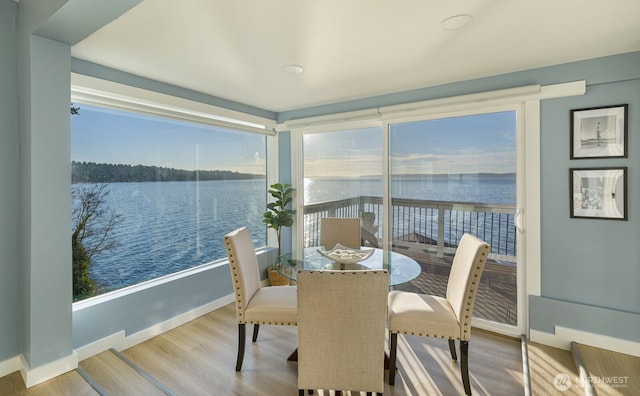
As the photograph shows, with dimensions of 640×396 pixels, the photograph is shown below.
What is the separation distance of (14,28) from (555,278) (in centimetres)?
452

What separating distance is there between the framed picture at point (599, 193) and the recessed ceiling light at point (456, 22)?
1604mm

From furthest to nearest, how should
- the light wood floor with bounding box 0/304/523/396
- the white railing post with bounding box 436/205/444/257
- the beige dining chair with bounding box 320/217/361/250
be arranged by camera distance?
1. the beige dining chair with bounding box 320/217/361/250
2. the white railing post with bounding box 436/205/444/257
3. the light wood floor with bounding box 0/304/523/396

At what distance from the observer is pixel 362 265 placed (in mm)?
2512

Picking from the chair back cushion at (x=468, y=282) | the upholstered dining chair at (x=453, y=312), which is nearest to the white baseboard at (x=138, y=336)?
the upholstered dining chair at (x=453, y=312)

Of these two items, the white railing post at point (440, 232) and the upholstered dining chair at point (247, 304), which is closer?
the upholstered dining chair at point (247, 304)

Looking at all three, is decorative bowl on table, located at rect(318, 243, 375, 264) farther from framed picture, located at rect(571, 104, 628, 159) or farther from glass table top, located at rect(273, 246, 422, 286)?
framed picture, located at rect(571, 104, 628, 159)

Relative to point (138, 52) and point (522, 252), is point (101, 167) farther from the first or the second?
point (522, 252)

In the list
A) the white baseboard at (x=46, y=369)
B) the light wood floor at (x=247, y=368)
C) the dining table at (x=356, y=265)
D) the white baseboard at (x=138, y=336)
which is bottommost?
the light wood floor at (x=247, y=368)

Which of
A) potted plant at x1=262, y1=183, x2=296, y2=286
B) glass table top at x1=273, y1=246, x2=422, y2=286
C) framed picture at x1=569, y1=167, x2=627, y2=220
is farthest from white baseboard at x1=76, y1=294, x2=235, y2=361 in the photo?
framed picture at x1=569, y1=167, x2=627, y2=220

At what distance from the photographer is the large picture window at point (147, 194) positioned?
2502mm

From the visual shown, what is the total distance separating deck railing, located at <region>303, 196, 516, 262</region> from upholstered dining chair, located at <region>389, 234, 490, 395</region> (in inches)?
32.5

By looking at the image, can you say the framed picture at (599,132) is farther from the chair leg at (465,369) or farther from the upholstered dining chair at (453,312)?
the chair leg at (465,369)

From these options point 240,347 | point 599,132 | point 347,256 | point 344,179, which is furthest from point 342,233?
point 599,132

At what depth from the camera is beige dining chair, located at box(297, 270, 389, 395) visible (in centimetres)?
153
